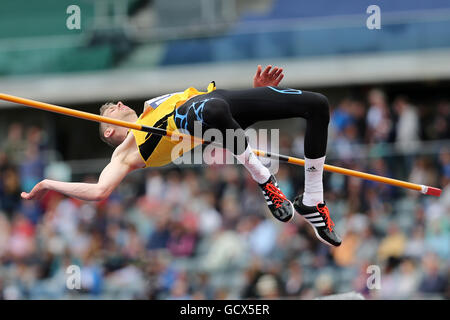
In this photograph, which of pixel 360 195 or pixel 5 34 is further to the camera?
pixel 5 34

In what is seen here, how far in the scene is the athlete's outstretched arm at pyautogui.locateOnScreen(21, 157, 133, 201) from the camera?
698cm

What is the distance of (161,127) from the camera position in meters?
7.05

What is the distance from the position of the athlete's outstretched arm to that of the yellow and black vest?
0.24 m

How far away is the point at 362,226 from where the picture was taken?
36.8 ft

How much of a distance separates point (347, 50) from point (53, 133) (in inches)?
212

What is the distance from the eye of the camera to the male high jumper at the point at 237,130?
672 centimetres

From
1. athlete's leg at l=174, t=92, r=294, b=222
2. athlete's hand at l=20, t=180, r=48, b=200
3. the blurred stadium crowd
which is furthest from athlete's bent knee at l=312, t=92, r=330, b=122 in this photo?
the blurred stadium crowd

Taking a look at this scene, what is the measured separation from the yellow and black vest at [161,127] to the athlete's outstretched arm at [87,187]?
0.24 metres

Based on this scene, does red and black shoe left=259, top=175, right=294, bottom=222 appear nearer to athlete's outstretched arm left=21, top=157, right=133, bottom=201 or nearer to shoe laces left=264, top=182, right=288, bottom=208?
shoe laces left=264, top=182, right=288, bottom=208

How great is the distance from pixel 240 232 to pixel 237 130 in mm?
5231

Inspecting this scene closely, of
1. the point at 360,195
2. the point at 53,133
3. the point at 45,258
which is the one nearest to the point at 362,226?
the point at 360,195

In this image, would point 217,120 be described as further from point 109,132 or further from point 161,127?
point 109,132

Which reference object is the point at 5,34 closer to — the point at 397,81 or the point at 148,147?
the point at 397,81
